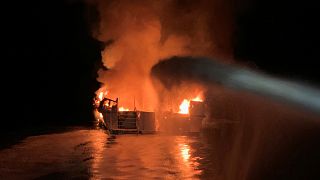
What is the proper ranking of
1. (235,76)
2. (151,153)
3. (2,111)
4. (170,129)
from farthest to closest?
(2,111) → (235,76) → (170,129) → (151,153)

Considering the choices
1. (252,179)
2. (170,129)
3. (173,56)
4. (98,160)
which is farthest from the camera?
(173,56)

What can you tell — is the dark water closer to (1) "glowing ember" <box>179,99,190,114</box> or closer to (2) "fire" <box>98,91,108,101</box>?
(2) "fire" <box>98,91,108,101</box>

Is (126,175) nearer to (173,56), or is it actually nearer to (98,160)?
(98,160)

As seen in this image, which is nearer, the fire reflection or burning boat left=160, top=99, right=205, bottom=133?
the fire reflection

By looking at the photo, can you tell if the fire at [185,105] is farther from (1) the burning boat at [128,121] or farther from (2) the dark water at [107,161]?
(2) the dark water at [107,161]

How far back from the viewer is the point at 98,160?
2145 centimetres

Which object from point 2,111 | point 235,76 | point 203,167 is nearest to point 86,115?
point 2,111

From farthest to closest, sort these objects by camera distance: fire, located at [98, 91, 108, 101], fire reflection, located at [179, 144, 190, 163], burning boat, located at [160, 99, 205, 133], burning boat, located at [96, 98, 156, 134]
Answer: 1. fire, located at [98, 91, 108, 101]
2. burning boat, located at [160, 99, 205, 133]
3. burning boat, located at [96, 98, 156, 134]
4. fire reflection, located at [179, 144, 190, 163]

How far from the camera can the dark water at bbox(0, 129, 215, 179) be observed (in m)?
17.4

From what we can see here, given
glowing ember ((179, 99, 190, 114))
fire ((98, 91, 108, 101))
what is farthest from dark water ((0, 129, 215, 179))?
glowing ember ((179, 99, 190, 114))

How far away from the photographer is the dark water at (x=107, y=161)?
17422mm

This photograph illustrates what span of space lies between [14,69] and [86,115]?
20799mm

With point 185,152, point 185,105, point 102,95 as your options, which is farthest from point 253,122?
point 185,152

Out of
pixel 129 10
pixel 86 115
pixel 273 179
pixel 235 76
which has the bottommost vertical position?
pixel 273 179
